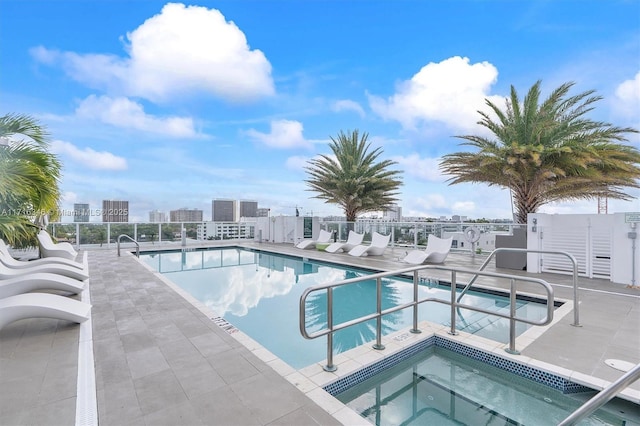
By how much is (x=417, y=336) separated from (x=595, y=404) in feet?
8.83

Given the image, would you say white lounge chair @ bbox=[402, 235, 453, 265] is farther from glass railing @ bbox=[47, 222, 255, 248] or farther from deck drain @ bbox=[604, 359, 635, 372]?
glass railing @ bbox=[47, 222, 255, 248]

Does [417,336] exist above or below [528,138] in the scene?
below

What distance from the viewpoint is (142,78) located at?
1010 cm

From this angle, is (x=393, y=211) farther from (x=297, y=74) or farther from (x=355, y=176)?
(x=297, y=74)

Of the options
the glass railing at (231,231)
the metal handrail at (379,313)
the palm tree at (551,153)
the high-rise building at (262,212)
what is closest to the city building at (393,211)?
the glass railing at (231,231)

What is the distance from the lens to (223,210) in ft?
61.0

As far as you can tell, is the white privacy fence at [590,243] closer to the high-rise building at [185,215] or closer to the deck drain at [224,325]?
the deck drain at [224,325]

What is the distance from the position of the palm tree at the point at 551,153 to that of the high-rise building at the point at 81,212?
14516 millimetres

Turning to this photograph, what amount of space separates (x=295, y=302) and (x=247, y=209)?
47.0 ft

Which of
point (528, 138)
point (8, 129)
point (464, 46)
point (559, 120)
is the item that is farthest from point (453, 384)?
point (464, 46)

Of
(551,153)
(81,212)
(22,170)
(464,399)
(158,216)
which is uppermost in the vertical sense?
(551,153)

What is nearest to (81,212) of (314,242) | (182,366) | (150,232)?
(150,232)

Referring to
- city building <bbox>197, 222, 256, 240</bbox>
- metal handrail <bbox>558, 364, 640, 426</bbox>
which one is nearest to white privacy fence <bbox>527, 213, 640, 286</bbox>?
metal handrail <bbox>558, 364, 640, 426</bbox>

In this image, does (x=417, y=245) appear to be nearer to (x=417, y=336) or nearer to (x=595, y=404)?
(x=417, y=336)
